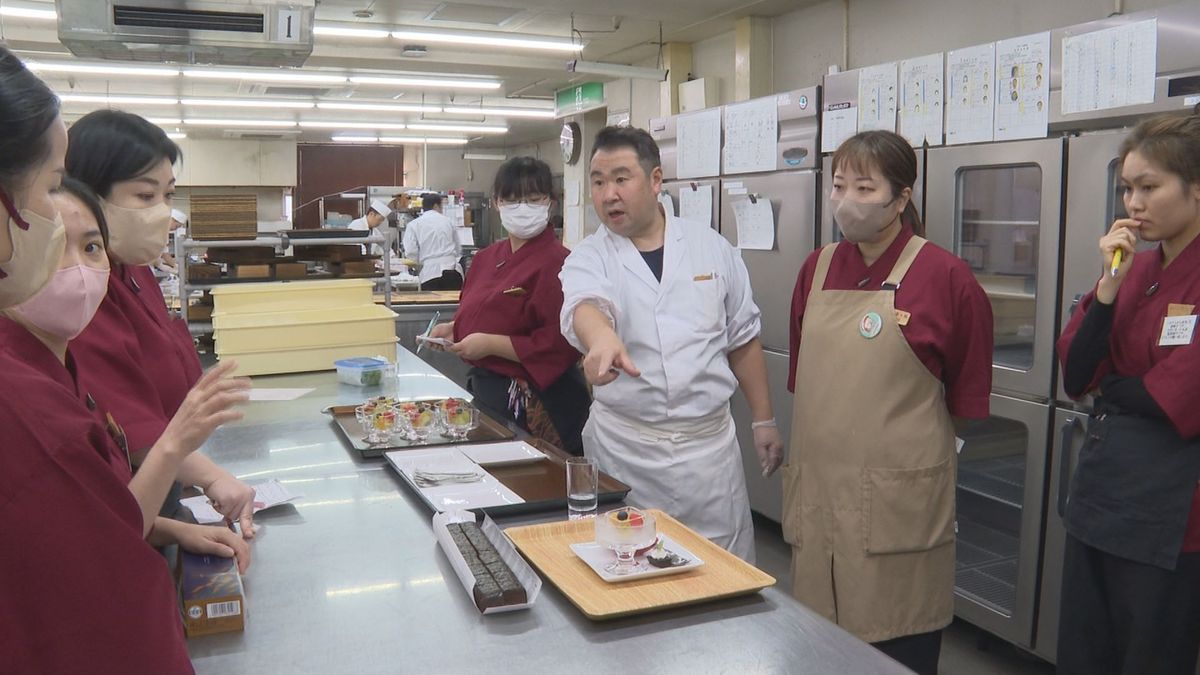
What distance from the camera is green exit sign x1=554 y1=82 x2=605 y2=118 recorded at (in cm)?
927

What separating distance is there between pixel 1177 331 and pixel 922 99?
1.55 m

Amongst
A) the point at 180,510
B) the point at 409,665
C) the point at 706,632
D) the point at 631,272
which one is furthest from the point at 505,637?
the point at 631,272

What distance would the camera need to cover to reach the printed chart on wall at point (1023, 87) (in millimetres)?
2760

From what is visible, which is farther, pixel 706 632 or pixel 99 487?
pixel 706 632

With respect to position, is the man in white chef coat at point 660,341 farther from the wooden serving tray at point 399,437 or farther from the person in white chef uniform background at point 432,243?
the person in white chef uniform background at point 432,243

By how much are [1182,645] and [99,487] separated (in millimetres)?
2145

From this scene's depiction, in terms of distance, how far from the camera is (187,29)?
9.91 ft

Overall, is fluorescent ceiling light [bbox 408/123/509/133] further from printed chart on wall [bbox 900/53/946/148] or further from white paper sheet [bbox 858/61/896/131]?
printed chart on wall [bbox 900/53/946/148]

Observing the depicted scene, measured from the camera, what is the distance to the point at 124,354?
1702mm

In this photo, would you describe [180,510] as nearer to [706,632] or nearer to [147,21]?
[706,632]

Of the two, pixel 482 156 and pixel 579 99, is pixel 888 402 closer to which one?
pixel 579 99

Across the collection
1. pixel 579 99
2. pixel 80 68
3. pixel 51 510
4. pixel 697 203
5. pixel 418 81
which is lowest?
pixel 51 510

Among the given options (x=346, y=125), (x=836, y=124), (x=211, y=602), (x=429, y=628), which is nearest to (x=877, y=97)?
(x=836, y=124)

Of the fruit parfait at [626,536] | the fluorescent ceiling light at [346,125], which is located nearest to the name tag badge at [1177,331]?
the fruit parfait at [626,536]
